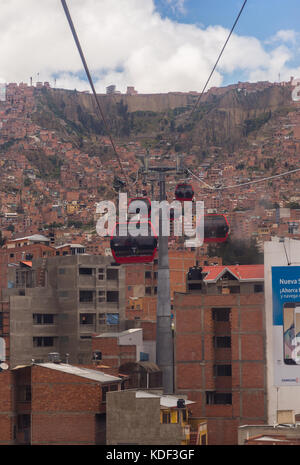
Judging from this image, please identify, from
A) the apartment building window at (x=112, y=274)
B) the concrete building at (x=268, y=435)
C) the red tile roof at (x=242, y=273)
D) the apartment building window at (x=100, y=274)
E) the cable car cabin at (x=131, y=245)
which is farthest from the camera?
the apartment building window at (x=112, y=274)

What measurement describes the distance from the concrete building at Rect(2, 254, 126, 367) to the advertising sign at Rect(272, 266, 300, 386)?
48.9 ft

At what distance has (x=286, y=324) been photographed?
4516 centimetres

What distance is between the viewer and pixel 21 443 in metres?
38.0

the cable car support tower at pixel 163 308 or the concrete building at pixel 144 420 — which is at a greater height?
the cable car support tower at pixel 163 308

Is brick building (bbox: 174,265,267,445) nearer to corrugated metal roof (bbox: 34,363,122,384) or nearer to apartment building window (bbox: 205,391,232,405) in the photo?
apartment building window (bbox: 205,391,232,405)

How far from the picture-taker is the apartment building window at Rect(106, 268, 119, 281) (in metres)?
59.3

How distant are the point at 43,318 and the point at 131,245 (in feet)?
94.5

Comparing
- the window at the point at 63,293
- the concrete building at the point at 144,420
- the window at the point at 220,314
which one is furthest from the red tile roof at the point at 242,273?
the concrete building at the point at 144,420

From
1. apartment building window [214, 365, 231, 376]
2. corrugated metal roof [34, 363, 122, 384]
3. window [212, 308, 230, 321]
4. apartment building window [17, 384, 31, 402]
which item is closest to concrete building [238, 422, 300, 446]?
corrugated metal roof [34, 363, 122, 384]

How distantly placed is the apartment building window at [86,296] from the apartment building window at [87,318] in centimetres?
89

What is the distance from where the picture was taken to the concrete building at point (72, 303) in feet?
186

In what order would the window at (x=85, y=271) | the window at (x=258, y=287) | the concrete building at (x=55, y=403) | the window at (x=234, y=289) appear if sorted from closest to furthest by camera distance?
the concrete building at (x=55, y=403)
the window at (x=258, y=287)
the window at (x=234, y=289)
the window at (x=85, y=271)

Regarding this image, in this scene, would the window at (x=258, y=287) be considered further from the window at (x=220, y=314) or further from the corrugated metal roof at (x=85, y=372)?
the corrugated metal roof at (x=85, y=372)

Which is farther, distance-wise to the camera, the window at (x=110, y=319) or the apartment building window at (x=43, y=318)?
the window at (x=110, y=319)
